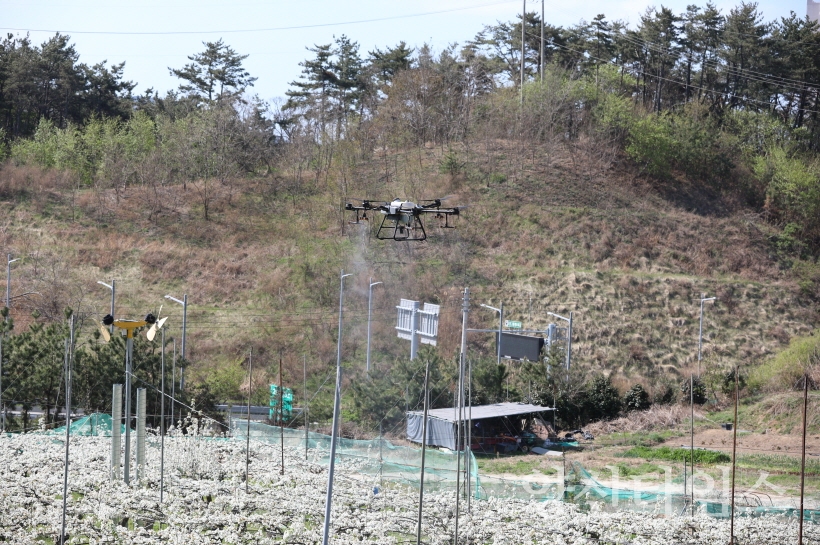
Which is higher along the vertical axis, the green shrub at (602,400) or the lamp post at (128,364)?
the lamp post at (128,364)

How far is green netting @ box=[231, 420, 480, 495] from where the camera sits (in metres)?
23.3

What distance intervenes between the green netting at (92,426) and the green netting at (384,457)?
405 cm

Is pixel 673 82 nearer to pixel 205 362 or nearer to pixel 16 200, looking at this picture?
pixel 205 362

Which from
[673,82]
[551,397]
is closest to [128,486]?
[551,397]

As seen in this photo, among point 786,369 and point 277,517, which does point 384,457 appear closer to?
point 277,517

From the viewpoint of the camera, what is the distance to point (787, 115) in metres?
74.9

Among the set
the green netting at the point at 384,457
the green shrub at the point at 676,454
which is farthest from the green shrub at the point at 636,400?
the green netting at the point at 384,457

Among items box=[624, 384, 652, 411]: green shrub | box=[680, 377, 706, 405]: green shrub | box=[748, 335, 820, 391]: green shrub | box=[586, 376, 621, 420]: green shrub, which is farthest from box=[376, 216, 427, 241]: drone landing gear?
box=[748, 335, 820, 391]: green shrub

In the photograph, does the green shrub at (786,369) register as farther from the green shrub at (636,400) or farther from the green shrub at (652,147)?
the green shrub at (652,147)

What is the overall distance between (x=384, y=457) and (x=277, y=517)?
303 inches

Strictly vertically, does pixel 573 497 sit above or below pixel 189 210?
below

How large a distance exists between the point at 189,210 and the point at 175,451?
1767 inches

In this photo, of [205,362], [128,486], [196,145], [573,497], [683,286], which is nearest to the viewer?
[128,486]

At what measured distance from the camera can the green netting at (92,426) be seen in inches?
1100
